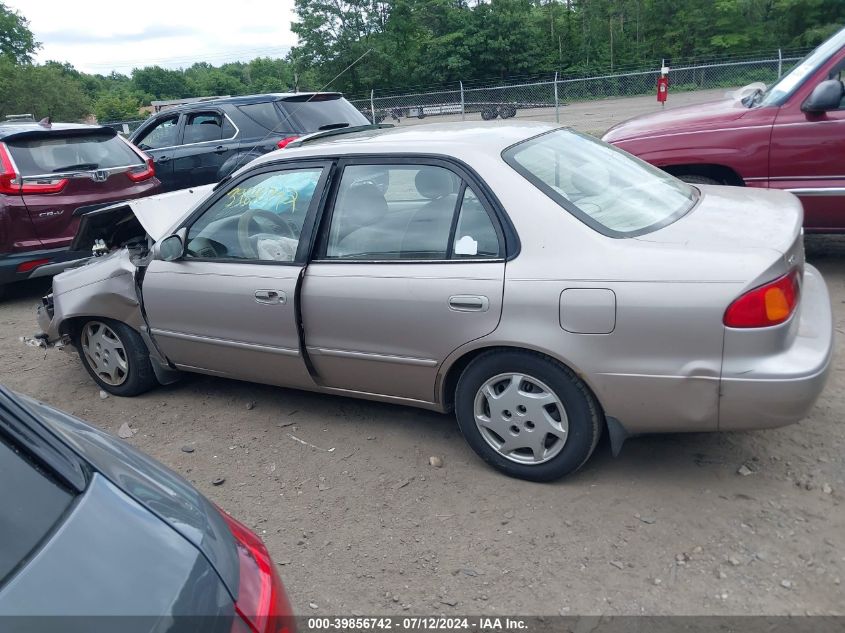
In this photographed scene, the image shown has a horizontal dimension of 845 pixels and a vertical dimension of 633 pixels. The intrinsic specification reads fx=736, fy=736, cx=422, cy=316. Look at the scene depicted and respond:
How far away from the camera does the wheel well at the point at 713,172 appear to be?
18.9 feet

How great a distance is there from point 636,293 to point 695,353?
1.08 feet

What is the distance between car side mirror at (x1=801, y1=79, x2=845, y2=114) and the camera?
207 inches

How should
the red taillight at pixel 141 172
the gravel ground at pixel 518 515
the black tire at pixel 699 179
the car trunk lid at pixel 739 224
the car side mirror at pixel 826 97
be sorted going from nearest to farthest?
the gravel ground at pixel 518 515, the car trunk lid at pixel 739 224, the car side mirror at pixel 826 97, the black tire at pixel 699 179, the red taillight at pixel 141 172

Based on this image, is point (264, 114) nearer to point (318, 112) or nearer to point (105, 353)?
point (318, 112)

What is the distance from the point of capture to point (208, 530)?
1.69m

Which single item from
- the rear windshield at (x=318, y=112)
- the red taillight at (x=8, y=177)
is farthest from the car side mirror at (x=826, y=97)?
the red taillight at (x=8, y=177)

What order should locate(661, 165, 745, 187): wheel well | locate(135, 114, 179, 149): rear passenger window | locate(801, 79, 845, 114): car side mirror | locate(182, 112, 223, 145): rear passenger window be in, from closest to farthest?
locate(801, 79, 845, 114): car side mirror
locate(661, 165, 745, 187): wheel well
locate(182, 112, 223, 145): rear passenger window
locate(135, 114, 179, 149): rear passenger window

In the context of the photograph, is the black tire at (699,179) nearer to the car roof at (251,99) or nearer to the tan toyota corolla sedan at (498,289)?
the tan toyota corolla sedan at (498,289)

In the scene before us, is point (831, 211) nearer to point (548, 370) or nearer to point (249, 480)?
point (548, 370)

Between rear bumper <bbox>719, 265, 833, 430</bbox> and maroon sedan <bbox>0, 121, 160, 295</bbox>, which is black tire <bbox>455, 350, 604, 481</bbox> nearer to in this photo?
rear bumper <bbox>719, 265, 833, 430</bbox>

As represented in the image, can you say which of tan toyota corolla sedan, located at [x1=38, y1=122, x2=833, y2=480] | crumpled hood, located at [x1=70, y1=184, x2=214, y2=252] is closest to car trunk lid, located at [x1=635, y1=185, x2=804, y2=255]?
tan toyota corolla sedan, located at [x1=38, y1=122, x2=833, y2=480]

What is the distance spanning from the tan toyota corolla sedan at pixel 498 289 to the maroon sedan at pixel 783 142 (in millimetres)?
1831

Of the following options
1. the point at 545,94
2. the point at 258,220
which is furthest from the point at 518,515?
the point at 545,94

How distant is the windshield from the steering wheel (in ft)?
13.1
